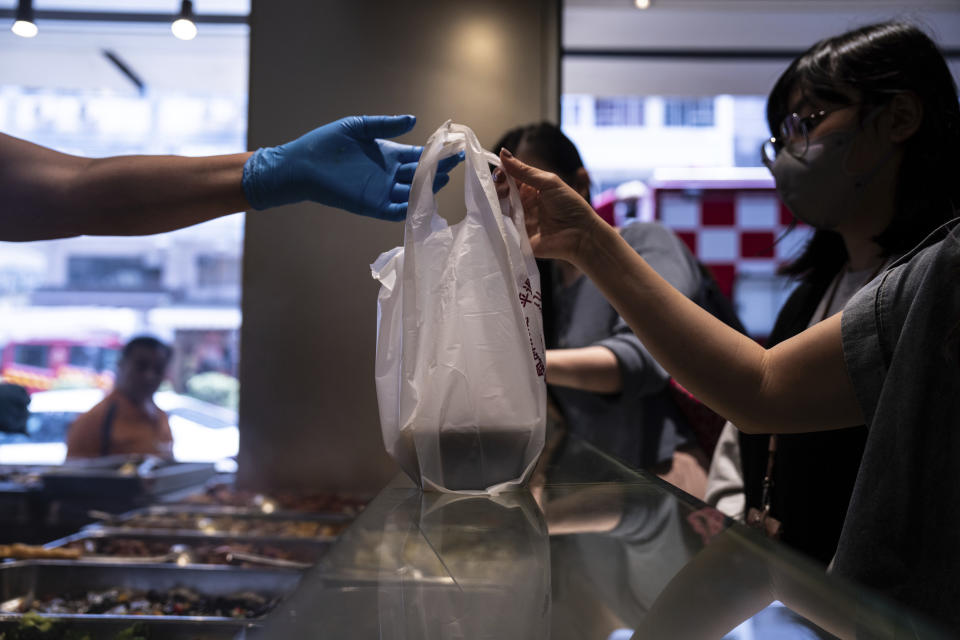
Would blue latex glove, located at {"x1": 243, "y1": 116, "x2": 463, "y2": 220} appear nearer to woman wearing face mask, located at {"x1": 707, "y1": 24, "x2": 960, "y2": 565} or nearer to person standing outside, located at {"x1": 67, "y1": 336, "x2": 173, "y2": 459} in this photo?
woman wearing face mask, located at {"x1": 707, "y1": 24, "x2": 960, "y2": 565}

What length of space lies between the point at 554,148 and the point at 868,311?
4.13ft

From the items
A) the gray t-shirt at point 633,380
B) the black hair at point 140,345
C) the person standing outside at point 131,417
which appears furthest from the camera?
the black hair at point 140,345

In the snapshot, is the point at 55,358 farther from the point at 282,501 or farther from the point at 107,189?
the point at 107,189

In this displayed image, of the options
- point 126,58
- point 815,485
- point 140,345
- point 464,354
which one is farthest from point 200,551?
point 126,58

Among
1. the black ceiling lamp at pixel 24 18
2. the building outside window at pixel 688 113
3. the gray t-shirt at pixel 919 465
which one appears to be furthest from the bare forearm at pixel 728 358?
the building outside window at pixel 688 113

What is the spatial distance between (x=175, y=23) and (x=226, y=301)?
10.5ft

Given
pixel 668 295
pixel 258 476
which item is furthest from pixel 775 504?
pixel 258 476

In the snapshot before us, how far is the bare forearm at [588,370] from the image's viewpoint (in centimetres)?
169

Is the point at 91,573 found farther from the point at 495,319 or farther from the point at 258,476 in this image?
the point at 495,319

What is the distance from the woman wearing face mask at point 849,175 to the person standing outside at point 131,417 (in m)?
3.22

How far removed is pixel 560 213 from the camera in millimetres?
1002

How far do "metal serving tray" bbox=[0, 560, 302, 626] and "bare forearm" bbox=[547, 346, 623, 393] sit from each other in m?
0.74

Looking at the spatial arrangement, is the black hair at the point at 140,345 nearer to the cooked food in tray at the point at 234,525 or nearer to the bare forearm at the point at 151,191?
the cooked food in tray at the point at 234,525

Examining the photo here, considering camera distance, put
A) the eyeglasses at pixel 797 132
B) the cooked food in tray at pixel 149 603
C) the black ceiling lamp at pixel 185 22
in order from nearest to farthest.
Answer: the eyeglasses at pixel 797 132 < the cooked food in tray at pixel 149 603 < the black ceiling lamp at pixel 185 22
